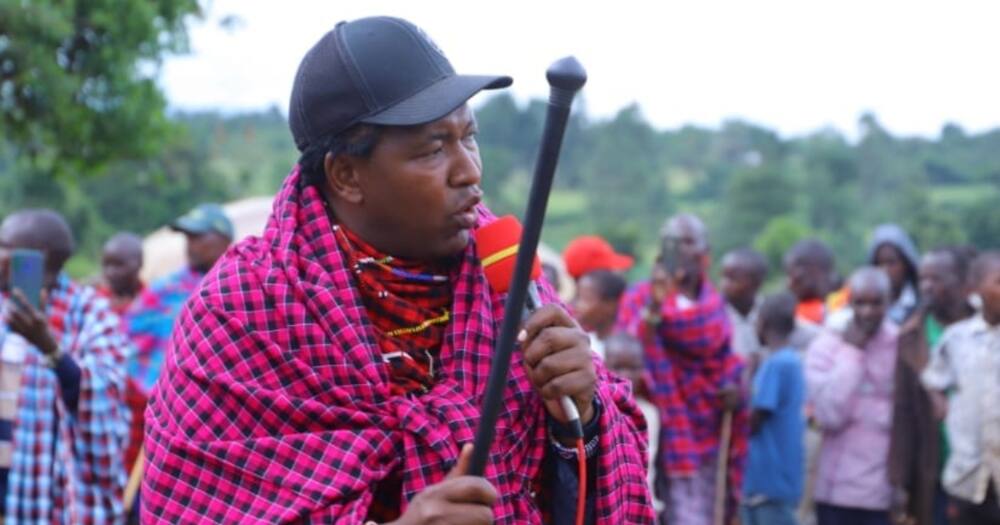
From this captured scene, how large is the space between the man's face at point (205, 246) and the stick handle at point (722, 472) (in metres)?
3.06

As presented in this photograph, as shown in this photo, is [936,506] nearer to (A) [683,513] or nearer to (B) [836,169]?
(A) [683,513]

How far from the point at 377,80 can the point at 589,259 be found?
5.42 metres

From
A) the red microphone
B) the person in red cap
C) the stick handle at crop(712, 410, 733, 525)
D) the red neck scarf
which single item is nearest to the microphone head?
the red microphone

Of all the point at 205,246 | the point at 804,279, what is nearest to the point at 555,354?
the point at 205,246

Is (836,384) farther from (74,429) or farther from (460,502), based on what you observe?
(460,502)

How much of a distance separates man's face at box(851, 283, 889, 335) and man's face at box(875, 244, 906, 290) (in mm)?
1512

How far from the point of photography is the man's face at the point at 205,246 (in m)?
7.38

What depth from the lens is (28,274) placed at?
5.46 m

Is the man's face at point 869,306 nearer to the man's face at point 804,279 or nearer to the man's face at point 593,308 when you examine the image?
the man's face at point 593,308

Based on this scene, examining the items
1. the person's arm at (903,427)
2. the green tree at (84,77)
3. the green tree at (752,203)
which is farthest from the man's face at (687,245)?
the green tree at (752,203)

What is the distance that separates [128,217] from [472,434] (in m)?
25.0

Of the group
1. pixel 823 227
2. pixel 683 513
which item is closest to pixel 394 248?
pixel 683 513

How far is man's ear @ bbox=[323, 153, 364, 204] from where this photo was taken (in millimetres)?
2671

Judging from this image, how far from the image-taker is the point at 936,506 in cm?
752
